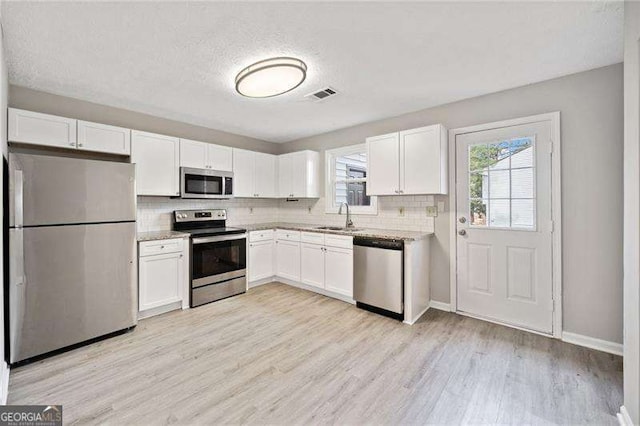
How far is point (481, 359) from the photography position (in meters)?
2.34

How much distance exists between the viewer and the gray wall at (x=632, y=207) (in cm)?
149

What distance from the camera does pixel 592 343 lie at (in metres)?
2.49

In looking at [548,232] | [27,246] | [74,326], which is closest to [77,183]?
[27,246]

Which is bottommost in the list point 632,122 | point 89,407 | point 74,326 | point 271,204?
point 89,407

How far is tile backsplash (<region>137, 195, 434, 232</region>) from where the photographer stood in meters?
Answer: 3.63

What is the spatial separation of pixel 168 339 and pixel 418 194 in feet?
9.86

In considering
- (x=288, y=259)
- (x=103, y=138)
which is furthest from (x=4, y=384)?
(x=288, y=259)

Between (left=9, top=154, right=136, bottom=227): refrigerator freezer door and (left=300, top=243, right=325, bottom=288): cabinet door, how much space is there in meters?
2.13

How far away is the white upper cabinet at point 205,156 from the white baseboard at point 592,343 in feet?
14.2

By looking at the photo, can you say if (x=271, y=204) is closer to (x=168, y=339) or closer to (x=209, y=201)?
(x=209, y=201)

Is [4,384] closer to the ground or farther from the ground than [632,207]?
closer to the ground

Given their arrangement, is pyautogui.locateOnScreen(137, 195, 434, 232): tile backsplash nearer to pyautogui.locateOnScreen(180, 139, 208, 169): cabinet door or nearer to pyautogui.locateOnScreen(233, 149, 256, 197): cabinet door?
pyautogui.locateOnScreen(233, 149, 256, 197): cabinet door

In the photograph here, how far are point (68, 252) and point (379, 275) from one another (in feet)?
9.69

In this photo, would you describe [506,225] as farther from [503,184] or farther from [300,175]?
[300,175]
